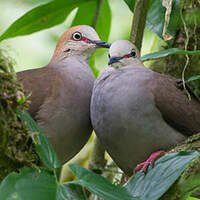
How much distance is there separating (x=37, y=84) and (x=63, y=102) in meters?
0.20

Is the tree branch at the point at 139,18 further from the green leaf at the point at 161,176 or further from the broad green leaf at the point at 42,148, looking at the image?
the broad green leaf at the point at 42,148

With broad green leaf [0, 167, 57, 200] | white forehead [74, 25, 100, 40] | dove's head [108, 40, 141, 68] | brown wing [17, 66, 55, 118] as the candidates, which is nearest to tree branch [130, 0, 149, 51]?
dove's head [108, 40, 141, 68]

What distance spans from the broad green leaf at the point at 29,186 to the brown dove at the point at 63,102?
854mm

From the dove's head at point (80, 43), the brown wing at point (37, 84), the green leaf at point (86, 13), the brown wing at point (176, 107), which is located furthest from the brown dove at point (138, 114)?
the green leaf at point (86, 13)

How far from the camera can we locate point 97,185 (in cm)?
184

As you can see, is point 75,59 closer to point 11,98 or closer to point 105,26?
point 105,26

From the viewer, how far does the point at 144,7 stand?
121 inches

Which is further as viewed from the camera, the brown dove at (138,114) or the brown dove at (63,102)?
the brown dove at (63,102)

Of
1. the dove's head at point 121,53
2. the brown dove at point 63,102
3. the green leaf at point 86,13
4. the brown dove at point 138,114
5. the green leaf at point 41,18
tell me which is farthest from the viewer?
the green leaf at point 86,13

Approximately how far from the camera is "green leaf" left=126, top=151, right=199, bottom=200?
1.83m

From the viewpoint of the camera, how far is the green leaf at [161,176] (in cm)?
183

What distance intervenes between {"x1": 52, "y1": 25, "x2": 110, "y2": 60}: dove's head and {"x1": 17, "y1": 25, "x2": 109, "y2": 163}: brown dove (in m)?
0.08

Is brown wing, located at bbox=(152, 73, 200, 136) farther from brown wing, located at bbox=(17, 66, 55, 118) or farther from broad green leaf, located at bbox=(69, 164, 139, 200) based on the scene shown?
broad green leaf, located at bbox=(69, 164, 139, 200)

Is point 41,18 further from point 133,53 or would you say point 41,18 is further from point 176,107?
point 176,107
